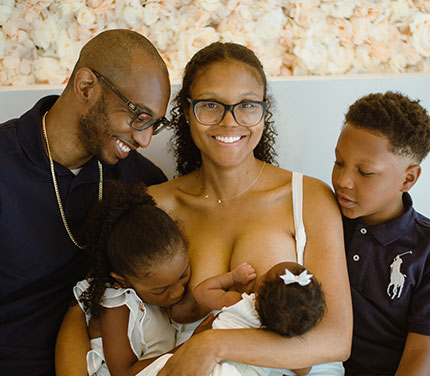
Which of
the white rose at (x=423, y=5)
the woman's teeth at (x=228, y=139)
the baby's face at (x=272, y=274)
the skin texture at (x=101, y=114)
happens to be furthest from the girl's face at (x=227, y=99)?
the white rose at (x=423, y=5)

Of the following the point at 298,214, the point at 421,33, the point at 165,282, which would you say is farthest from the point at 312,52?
the point at 165,282

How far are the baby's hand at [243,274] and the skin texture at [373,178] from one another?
433mm

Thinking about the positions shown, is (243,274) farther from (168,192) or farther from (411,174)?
(411,174)

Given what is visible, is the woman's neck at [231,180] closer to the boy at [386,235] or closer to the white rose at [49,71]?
the boy at [386,235]

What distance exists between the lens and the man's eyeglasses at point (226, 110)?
1.73 meters

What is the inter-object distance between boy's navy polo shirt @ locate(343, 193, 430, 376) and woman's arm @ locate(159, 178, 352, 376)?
192mm

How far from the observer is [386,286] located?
68.2 inches

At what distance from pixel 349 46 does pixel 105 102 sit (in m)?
1.34

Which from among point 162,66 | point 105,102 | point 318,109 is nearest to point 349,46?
point 318,109

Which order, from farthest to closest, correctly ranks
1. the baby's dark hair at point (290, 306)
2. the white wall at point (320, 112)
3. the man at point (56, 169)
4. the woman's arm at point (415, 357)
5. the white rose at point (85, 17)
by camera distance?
the white rose at point (85, 17) → the white wall at point (320, 112) → the man at point (56, 169) → the woman's arm at point (415, 357) → the baby's dark hair at point (290, 306)

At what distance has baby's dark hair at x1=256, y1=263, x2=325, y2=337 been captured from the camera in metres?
1.39

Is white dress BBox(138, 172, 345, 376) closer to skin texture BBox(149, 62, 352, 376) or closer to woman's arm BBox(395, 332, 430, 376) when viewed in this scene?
skin texture BBox(149, 62, 352, 376)

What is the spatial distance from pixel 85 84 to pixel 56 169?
1.16 ft

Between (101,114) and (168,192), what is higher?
(101,114)
